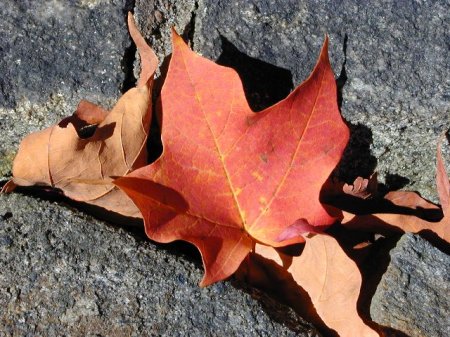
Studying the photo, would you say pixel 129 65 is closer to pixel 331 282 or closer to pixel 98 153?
pixel 98 153

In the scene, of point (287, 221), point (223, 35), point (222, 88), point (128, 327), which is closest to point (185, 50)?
point (222, 88)

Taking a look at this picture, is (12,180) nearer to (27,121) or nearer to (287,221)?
(27,121)

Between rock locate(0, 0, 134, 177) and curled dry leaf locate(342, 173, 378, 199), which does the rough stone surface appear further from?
rock locate(0, 0, 134, 177)

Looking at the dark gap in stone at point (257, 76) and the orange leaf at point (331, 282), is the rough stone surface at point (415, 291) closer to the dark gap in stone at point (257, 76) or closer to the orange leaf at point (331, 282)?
the orange leaf at point (331, 282)

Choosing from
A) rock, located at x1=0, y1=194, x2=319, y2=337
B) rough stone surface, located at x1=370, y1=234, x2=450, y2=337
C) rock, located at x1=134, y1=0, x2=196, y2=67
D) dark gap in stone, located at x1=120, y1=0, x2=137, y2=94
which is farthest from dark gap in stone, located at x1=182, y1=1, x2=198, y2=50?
rough stone surface, located at x1=370, y1=234, x2=450, y2=337

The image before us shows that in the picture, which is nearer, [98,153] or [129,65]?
[98,153]

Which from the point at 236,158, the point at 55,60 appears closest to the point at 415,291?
the point at 236,158
